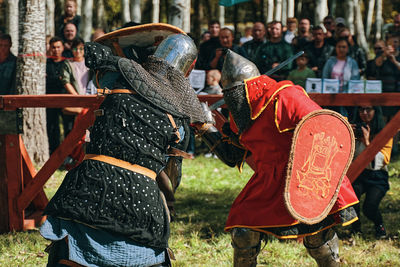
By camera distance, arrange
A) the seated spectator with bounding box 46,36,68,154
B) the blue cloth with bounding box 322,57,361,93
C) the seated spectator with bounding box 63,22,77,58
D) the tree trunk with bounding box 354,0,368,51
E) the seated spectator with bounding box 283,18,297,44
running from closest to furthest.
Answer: the blue cloth with bounding box 322,57,361,93
the seated spectator with bounding box 46,36,68,154
the seated spectator with bounding box 63,22,77,58
the seated spectator with bounding box 283,18,297,44
the tree trunk with bounding box 354,0,368,51

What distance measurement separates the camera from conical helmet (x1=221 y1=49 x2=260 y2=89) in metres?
3.29

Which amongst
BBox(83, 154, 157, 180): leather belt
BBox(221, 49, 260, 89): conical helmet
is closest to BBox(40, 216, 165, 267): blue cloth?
BBox(83, 154, 157, 180): leather belt

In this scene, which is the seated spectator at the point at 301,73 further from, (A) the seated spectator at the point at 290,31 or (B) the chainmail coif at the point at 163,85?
(B) the chainmail coif at the point at 163,85

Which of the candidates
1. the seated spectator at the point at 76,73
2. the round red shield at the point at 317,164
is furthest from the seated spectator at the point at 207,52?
the round red shield at the point at 317,164

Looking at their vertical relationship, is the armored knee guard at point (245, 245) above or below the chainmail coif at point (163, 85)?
below

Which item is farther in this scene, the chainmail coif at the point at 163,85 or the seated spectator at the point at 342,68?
the seated spectator at the point at 342,68

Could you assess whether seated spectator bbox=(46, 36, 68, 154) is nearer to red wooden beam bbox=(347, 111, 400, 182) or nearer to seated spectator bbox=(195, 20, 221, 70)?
seated spectator bbox=(195, 20, 221, 70)

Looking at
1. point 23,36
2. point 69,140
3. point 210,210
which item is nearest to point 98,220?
point 69,140

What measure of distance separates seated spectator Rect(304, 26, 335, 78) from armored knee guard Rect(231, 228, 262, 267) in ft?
15.8

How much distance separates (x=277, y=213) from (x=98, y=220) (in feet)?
3.91

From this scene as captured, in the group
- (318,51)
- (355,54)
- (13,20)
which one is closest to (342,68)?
(318,51)

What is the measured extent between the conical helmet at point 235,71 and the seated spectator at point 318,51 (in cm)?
457

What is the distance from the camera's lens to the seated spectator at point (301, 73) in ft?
24.1

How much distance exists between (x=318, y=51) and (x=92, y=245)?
6166 millimetres
